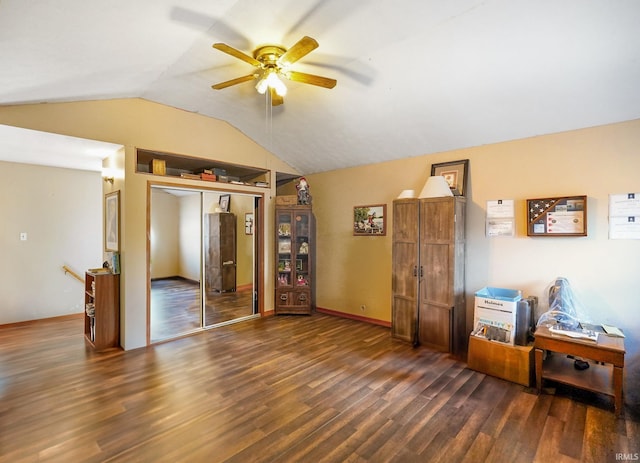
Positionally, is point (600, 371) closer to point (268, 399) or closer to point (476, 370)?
point (476, 370)

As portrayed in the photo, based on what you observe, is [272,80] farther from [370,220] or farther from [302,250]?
[302,250]

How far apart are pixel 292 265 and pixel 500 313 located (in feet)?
10.4

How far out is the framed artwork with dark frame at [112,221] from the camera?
3842 millimetres

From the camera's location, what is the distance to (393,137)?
4023 mm

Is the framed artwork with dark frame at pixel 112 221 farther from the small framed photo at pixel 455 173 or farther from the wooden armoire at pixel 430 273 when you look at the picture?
the small framed photo at pixel 455 173

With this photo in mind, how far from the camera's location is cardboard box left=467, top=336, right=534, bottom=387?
282 centimetres

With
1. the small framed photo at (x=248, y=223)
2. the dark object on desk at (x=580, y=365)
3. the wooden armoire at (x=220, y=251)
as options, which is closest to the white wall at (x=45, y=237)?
the wooden armoire at (x=220, y=251)

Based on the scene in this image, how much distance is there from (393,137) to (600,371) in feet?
10.9

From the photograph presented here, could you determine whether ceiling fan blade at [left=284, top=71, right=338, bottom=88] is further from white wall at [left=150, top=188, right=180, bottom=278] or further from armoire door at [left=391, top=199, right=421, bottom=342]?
white wall at [left=150, top=188, right=180, bottom=278]

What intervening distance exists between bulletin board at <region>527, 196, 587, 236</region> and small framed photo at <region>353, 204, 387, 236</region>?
1905 mm

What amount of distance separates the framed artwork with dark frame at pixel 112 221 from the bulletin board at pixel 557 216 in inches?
197

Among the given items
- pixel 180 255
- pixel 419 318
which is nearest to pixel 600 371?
pixel 419 318

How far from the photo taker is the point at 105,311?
370cm

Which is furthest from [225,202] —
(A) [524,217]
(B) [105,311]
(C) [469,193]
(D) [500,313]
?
(A) [524,217]
